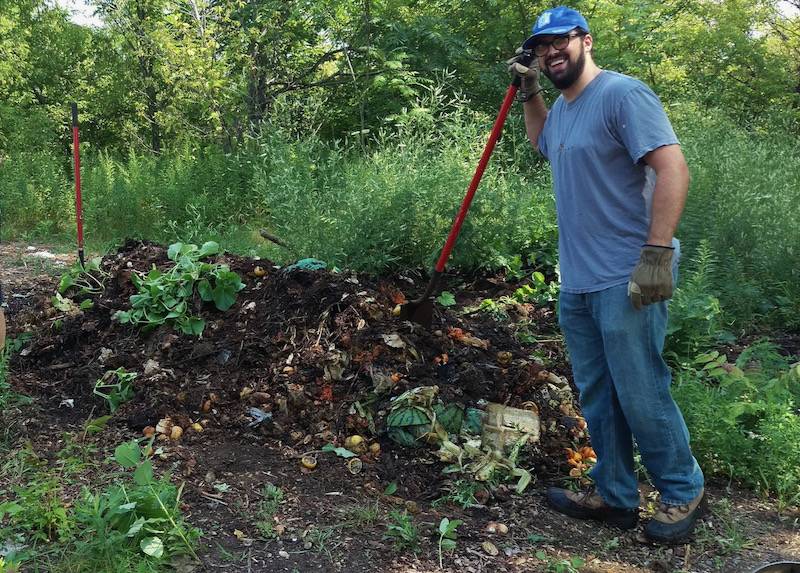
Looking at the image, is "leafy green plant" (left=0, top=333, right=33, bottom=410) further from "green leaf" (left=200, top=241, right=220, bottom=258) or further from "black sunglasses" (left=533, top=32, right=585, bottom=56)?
"black sunglasses" (left=533, top=32, right=585, bottom=56)

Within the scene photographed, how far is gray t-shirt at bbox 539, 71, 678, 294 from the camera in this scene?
219cm

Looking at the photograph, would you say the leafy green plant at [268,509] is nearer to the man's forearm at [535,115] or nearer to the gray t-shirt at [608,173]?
the gray t-shirt at [608,173]

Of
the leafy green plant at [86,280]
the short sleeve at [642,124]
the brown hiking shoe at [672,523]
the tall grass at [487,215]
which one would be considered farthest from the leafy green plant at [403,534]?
the leafy green plant at [86,280]

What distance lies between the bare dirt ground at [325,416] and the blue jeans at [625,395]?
229 millimetres

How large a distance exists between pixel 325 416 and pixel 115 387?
1.20 metres

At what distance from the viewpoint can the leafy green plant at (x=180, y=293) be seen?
379 cm

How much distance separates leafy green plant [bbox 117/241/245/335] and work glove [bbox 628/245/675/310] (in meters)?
2.55

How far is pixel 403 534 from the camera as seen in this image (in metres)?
2.36

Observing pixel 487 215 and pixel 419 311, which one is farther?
pixel 487 215

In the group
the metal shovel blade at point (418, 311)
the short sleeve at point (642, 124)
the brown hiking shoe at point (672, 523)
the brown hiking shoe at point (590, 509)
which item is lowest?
the brown hiking shoe at point (590, 509)

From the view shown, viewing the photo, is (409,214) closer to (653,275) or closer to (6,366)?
→ (653,275)

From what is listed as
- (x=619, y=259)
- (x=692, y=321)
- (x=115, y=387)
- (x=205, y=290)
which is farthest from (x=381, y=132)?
(x=619, y=259)

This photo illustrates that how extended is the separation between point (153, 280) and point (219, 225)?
3.50 metres

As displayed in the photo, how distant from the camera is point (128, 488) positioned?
8.04 feet
